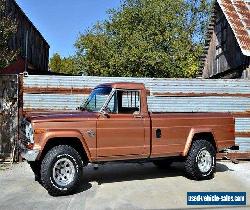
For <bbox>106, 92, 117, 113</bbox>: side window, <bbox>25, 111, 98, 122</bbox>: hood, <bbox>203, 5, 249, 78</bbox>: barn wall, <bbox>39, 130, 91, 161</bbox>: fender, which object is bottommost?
<bbox>39, 130, 91, 161</bbox>: fender

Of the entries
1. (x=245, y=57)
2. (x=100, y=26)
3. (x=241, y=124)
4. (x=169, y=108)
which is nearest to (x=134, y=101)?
(x=169, y=108)

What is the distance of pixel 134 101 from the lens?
9.44 m

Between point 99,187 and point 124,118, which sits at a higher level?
point 124,118

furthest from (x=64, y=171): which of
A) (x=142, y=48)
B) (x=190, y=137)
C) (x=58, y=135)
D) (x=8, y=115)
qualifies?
Result: (x=142, y=48)

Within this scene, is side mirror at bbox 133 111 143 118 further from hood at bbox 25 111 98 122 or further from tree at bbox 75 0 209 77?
tree at bbox 75 0 209 77

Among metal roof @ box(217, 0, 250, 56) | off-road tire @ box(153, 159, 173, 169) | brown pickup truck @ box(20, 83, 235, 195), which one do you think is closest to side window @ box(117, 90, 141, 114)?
brown pickup truck @ box(20, 83, 235, 195)

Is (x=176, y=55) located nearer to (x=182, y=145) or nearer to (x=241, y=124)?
(x=241, y=124)

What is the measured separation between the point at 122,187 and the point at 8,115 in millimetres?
4716

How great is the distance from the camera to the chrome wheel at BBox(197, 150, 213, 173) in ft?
32.7

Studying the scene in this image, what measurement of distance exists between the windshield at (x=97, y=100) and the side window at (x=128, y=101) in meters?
0.30

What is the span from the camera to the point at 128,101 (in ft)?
31.2

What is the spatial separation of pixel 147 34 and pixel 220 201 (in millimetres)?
22605

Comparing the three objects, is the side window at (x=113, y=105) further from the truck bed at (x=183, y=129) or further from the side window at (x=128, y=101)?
the truck bed at (x=183, y=129)

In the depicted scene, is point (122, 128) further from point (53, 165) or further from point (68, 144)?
point (53, 165)
